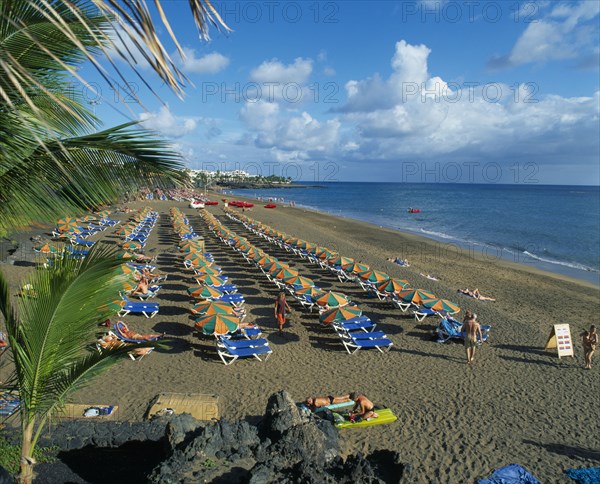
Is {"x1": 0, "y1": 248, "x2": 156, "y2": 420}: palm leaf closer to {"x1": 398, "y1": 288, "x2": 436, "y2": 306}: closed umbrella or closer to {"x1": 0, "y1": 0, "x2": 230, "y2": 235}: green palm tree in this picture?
{"x1": 0, "y1": 0, "x2": 230, "y2": 235}: green palm tree

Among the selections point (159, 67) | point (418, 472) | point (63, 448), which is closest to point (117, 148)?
point (159, 67)

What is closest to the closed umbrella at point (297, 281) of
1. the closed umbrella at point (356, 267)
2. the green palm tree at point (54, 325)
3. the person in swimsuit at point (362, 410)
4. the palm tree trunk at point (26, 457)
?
the closed umbrella at point (356, 267)

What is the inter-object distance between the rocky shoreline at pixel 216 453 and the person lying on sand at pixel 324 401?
36.6 inches

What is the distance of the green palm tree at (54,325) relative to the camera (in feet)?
9.64

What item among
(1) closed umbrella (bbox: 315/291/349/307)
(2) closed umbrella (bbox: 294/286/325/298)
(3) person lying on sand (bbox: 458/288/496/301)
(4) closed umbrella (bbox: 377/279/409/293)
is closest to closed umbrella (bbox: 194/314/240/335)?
(1) closed umbrella (bbox: 315/291/349/307)

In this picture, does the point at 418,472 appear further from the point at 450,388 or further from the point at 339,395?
the point at 450,388

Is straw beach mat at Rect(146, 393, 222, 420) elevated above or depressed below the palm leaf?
below

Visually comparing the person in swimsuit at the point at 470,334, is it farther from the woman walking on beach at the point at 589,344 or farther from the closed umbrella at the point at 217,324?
the closed umbrella at the point at 217,324

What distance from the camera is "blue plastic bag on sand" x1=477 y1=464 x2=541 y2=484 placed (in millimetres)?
5422

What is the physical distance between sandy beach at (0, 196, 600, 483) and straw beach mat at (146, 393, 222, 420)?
221 millimetres

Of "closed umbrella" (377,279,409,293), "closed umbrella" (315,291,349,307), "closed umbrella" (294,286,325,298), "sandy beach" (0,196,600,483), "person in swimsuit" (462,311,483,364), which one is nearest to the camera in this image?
"sandy beach" (0,196,600,483)

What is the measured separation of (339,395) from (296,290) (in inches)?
196

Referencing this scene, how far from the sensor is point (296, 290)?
12516 millimetres

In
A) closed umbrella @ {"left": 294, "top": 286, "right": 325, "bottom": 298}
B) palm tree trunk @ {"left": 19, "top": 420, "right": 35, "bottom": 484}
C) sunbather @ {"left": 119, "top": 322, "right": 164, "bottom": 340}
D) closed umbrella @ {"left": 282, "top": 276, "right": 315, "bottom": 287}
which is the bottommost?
sunbather @ {"left": 119, "top": 322, "right": 164, "bottom": 340}
